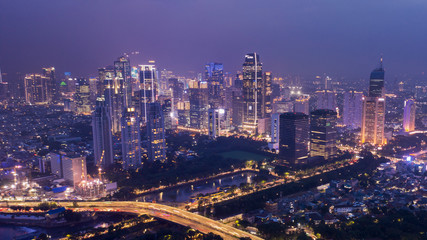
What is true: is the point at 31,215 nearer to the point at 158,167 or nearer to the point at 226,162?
the point at 158,167

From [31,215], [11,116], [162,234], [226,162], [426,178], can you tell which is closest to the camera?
[162,234]

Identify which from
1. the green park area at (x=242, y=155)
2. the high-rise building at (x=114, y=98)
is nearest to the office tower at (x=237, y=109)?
the green park area at (x=242, y=155)

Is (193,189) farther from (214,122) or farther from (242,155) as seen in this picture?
(214,122)

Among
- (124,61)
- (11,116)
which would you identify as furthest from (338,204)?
(11,116)

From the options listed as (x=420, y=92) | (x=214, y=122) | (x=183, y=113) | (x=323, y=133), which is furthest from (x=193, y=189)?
(x=420, y=92)

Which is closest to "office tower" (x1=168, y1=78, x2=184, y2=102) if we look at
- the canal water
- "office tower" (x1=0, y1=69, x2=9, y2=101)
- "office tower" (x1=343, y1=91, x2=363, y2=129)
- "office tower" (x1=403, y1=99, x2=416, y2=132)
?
"office tower" (x1=0, y1=69, x2=9, y2=101)

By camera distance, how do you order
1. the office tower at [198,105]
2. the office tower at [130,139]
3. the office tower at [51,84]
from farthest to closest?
the office tower at [51,84], the office tower at [198,105], the office tower at [130,139]

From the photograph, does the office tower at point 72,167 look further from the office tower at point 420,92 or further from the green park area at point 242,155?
the office tower at point 420,92
